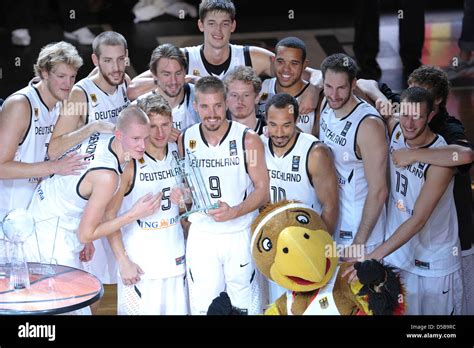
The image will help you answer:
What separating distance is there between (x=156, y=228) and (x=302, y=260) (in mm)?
627

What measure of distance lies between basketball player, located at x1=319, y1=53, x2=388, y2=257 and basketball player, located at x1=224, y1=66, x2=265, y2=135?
278 millimetres

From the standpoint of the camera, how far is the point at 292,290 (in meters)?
4.71

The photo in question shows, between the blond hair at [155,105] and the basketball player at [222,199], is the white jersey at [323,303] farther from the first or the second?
the blond hair at [155,105]

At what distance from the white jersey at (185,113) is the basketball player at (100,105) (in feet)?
0.56

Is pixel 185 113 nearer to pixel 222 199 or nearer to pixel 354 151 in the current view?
pixel 222 199

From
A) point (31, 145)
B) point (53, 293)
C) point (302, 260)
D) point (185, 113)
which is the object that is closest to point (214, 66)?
point (185, 113)

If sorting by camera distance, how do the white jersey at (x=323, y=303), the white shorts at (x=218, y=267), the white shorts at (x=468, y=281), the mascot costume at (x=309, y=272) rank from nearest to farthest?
the mascot costume at (x=309, y=272) < the white jersey at (x=323, y=303) < the white shorts at (x=218, y=267) < the white shorts at (x=468, y=281)

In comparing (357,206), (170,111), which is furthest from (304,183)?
(170,111)

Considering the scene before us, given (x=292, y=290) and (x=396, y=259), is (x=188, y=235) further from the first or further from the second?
(x=396, y=259)

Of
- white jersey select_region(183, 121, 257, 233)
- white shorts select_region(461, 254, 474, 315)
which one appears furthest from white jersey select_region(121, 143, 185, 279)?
white shorts select_region(461, 254, 474, 315)

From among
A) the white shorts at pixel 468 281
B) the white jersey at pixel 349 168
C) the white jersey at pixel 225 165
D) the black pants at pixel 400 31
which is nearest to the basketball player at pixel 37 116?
the white jersey at pixel 225 165

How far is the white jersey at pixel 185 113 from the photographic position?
5.08 m

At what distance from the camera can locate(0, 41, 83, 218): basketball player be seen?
4.93 metres
